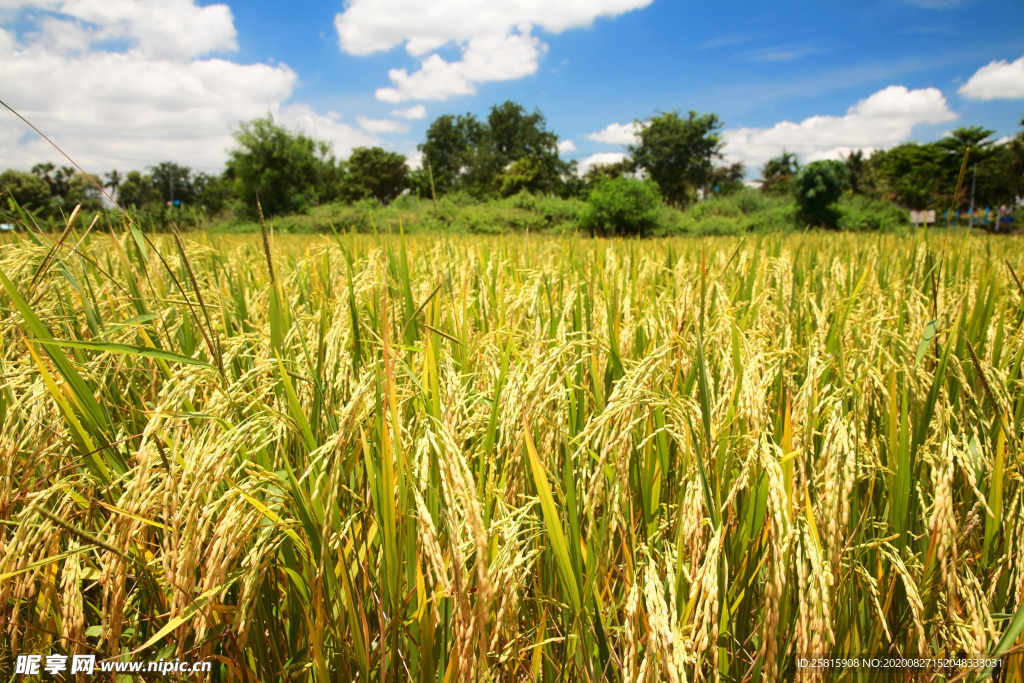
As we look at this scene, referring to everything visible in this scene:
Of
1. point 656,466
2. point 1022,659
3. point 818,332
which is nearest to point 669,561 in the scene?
point 656,466

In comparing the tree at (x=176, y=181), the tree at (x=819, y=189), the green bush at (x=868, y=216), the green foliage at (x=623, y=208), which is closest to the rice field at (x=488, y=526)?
the green foliage at (x=623, y=208)

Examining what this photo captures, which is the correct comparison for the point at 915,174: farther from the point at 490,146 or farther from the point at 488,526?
the point at 488,526

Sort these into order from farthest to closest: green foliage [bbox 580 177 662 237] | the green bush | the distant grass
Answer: the green bush < the distant grass < green foliage [bbox 580 177 662 237]

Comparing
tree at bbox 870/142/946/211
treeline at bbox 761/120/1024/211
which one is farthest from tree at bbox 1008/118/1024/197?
tree at bbox 870/142/946/211

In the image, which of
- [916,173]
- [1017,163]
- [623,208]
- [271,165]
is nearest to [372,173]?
[271,165]

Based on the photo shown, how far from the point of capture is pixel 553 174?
156 ft

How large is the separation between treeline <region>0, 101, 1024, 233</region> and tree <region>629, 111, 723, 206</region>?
0.27 feet

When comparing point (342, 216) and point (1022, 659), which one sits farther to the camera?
point (342, 216)

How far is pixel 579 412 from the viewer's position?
1.12 m

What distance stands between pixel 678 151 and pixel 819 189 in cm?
1951

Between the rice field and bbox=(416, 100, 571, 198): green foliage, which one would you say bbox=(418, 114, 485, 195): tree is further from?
the rice field

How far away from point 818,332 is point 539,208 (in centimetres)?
2246

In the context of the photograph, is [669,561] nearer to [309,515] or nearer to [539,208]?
[309,515]

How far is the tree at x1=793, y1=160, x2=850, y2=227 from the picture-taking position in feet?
71.5
